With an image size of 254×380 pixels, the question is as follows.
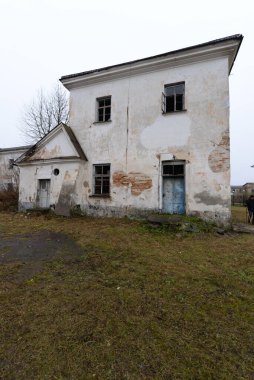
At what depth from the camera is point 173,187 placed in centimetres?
976

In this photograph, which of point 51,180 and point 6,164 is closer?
point 51,180

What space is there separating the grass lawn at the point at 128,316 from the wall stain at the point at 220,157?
12.9 feet

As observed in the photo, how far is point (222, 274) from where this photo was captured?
4.46 metres

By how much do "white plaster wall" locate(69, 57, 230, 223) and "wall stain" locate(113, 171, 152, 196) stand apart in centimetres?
16

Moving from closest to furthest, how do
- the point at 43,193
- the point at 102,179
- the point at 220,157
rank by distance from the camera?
the point at 220,157 < the point at 102,179 < the point at 43,193

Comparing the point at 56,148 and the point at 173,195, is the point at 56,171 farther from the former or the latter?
the point at 173,195

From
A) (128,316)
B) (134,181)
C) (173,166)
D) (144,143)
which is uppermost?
(144,143)

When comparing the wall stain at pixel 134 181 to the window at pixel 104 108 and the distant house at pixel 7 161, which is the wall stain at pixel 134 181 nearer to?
the window at pixel 104 108

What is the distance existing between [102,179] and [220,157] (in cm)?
573

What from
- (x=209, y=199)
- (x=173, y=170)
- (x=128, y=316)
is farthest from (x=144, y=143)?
(x=128, y=316)

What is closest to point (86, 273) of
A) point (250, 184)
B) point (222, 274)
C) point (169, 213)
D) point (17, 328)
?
point (17, 328)

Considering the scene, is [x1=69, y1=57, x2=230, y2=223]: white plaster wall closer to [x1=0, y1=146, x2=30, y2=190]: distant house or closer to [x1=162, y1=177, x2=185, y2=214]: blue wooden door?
[x1=162, y1=177, x2=185, y2=214]: blue wooden door

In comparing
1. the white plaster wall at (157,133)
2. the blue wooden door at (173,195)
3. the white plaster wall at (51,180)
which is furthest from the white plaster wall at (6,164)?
the blue wooden door at (173,195)

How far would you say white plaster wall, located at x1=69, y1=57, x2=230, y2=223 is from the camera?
898 cm
